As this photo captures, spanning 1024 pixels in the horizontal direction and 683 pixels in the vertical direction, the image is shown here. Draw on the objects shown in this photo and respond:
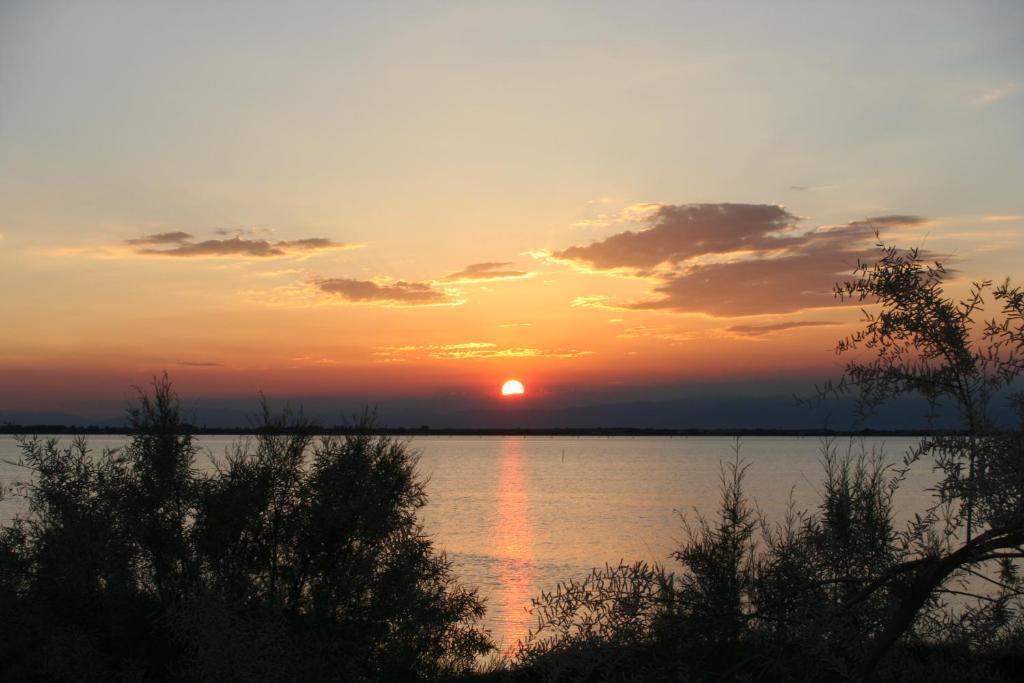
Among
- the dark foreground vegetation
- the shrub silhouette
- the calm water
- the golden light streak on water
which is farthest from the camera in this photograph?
the calm water

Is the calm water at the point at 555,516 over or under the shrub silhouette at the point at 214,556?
under

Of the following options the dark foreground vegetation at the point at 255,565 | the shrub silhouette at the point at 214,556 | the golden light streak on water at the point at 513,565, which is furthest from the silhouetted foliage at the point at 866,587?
the shrub silhouette at the point at 214,556

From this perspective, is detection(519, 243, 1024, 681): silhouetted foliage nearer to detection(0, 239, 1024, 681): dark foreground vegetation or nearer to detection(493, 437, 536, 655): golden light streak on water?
detection(0, 239, 1024, 681): dark foreground vegetation

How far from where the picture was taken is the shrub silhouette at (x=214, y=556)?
57.8ft

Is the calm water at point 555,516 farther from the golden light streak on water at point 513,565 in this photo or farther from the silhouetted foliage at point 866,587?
the silhouetted foliage at point 866,587

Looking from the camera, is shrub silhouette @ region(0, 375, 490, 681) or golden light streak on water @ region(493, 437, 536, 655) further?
golden light streak on water @ region(493, 437, 536, 655)

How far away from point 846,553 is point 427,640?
16.9 meters

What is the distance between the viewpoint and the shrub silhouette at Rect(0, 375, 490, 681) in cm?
1762

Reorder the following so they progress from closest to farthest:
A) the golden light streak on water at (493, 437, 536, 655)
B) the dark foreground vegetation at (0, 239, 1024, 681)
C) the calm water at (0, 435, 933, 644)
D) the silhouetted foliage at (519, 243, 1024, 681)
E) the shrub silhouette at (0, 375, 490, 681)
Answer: the silhouetted foliage at (519, 243, 1024, 681) < the dark foreground vegetation at (0, 239, 1024, 681) < the shrub silhouette at (0, 375, 490, 681) < the golden light streak on water at (493, 437, 536, 655) < the calm water at (0, 435, 933, 644)

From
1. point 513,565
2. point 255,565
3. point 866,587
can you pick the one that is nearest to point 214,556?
point 255,565

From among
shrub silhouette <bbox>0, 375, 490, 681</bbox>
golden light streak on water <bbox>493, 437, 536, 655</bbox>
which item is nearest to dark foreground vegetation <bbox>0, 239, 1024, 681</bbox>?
shrub silhouette <bbox>0, 375, 490, 681</bbox>

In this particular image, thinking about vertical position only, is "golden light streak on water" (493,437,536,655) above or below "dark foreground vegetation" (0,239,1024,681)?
below

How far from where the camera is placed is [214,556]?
19281mm

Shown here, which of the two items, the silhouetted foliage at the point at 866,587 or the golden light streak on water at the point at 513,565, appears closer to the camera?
the silhouetted foliage at the point at 866,587
